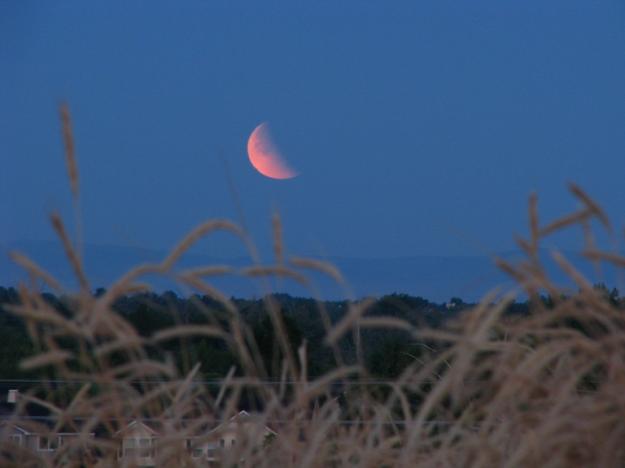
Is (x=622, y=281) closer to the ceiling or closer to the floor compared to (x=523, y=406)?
closer to the ceiling

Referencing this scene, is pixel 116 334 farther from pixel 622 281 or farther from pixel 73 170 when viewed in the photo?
pixel 622 281

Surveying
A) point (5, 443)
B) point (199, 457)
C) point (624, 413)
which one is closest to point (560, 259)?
point (624, 413)

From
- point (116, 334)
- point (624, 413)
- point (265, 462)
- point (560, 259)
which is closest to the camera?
point (624, 413)

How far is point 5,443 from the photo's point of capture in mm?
3309

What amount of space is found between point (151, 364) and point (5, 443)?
0.81 m

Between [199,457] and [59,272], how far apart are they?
26.4 inches

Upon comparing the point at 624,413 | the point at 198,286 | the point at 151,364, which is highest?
the point at 198,286

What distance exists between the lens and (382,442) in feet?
10.6

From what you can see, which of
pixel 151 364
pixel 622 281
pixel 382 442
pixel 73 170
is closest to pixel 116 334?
pixel 151 364

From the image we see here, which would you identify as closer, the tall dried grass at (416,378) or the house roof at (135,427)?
the tall dried grass at (416,378)

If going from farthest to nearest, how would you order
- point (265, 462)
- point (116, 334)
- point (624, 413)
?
point (265, 462), point (116, 334), point (624, 413)

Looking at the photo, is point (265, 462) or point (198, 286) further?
point (265, 462)

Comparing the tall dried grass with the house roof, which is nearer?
the tall dried grass

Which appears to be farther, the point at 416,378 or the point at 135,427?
the point at 135,427
